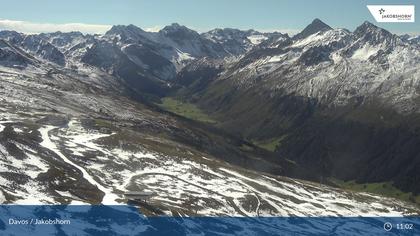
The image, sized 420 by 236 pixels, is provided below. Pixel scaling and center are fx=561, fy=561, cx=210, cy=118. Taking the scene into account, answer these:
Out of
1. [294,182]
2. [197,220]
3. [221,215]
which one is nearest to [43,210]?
[197,220]

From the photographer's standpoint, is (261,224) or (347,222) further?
(347,222)

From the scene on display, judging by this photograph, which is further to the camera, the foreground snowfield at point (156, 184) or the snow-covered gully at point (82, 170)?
the foreground snowfield at point (156, 184)

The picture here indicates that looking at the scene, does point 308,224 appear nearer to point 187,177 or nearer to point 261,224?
point 261,224

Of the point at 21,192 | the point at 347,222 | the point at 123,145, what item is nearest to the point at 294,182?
the point at 347,222

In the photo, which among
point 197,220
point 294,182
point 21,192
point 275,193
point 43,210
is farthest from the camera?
point 294,182

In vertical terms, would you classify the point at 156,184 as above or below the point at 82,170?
above

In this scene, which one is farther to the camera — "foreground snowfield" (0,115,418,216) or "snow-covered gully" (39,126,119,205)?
"foreground snowfield" (0,115,418,216)

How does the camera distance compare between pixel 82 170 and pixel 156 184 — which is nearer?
pixel 82 170

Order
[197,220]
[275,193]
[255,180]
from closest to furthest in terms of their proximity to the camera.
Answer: [197,220] → [275,193] → [255,180]
